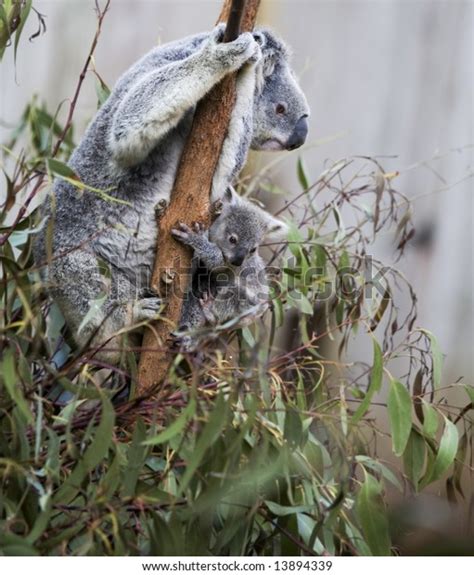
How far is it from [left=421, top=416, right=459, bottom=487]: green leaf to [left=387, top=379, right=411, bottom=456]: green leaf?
0.15 metres

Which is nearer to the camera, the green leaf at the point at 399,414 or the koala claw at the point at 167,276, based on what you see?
the green leaf at the point at 399,414

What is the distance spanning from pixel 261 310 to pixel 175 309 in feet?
1.06

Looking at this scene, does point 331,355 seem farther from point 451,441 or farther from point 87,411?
point 87,411

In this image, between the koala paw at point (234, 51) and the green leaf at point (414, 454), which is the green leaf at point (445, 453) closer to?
the green leaf at point (414, 454)

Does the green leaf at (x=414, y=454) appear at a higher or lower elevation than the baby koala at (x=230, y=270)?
lower

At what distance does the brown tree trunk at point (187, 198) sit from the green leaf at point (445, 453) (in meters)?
0.72

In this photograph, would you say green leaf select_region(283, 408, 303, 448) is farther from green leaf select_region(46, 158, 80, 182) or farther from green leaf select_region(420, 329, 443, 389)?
green leaf select_region(46, 158, 80, 182)

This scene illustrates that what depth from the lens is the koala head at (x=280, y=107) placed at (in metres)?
2.80

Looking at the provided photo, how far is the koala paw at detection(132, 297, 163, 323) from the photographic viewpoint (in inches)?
94.3

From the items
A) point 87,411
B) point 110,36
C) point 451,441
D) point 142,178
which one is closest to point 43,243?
point 142,178

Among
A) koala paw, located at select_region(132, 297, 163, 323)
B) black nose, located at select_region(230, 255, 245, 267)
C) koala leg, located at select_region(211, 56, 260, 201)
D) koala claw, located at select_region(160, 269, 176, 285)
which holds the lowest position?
koala paw, located at select_region(132, 297, 163, 323)

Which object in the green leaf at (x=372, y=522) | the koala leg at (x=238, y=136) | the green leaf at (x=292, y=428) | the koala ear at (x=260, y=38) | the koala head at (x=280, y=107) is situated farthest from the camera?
the koala head at (x=280, y=107)

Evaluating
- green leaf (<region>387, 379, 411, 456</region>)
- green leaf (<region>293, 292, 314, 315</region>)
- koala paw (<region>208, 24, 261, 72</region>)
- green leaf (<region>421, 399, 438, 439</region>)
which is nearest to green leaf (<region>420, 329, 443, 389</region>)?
green leaf (<region>421, 399, 438, 439</region>)

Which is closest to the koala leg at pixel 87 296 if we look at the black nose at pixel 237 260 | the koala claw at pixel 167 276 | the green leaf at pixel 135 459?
the koala claw at pixel 167 276
